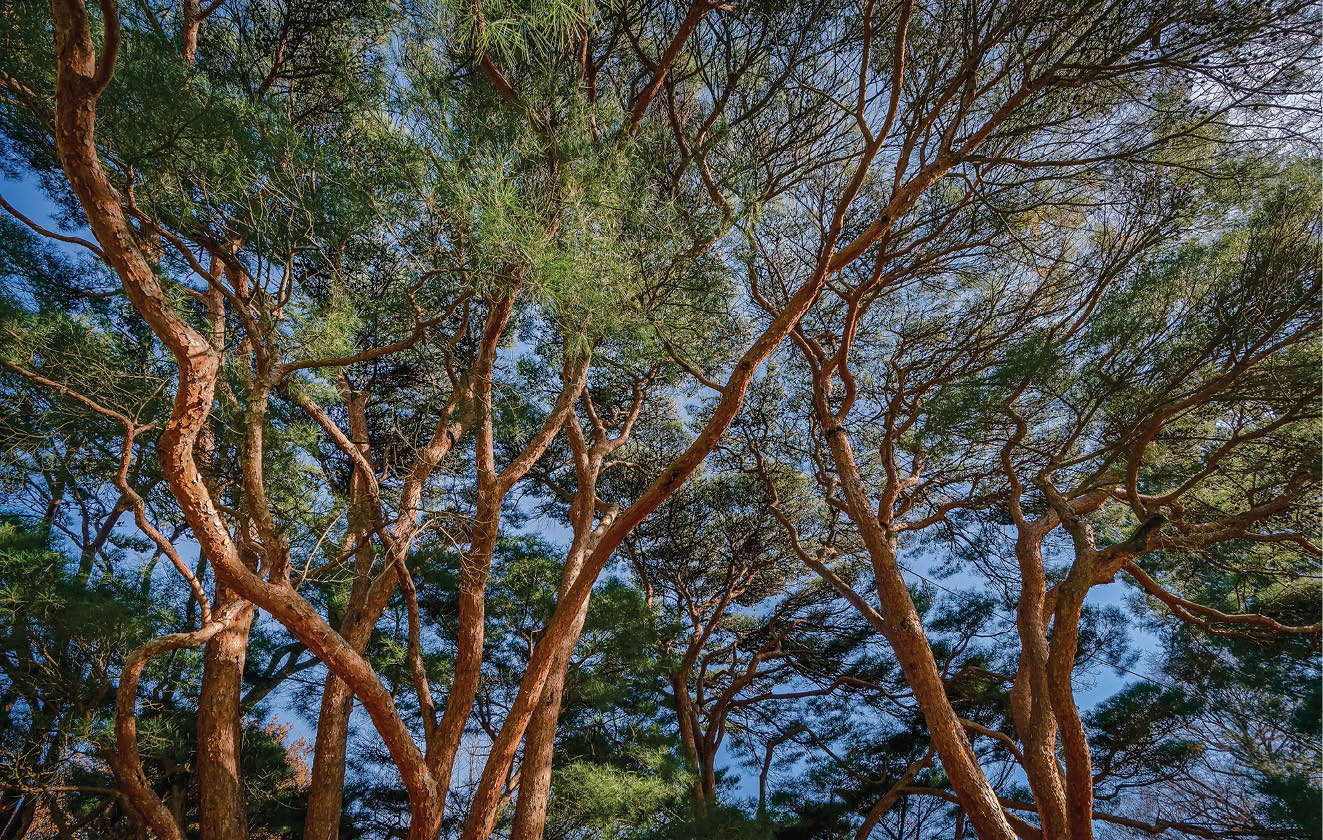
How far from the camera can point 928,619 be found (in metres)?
5.98

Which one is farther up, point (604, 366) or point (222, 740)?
point (604, 366)

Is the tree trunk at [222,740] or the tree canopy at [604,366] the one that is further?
the tree trunk at [222,740]

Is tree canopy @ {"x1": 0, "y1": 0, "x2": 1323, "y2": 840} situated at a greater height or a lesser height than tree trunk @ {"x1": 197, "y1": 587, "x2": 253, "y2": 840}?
greater

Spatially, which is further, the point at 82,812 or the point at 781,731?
the point at 781,731

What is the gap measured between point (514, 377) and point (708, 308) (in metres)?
1.94

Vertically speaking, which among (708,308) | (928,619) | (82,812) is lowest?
(82,812)

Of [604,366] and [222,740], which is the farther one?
[604,366]

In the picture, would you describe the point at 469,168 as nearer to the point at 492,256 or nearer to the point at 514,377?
the point at 492,256

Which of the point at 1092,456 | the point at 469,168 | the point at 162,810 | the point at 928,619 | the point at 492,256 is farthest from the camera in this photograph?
the point at 928,619

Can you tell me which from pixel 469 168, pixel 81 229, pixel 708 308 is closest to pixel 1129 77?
pixel 708 308

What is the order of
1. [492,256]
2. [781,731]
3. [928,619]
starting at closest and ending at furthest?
[492,256], [928,619], [781,731]

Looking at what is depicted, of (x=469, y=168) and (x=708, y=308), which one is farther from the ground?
(x=708, y=308)

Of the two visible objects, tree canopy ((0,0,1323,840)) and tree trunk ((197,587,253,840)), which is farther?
tree trunk ((197,587,253,840))

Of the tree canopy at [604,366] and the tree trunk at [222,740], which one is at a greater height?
the tree canopy at [604,366]
